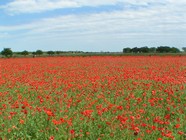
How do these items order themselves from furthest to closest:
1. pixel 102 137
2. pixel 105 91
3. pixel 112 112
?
pixel 105 91 < pixel 112 112 < pixel 102 137

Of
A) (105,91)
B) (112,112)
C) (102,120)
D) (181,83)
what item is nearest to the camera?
(102,120)

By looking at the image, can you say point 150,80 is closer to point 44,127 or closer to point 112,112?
point 112,112

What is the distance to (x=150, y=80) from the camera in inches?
581

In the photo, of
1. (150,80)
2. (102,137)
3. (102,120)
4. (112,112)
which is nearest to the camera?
(102,137)

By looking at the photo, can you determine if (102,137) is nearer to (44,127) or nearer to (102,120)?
(102,120)

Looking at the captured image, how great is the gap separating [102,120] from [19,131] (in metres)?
1.60

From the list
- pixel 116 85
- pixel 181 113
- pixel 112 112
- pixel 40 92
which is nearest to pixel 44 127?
pixel 112 112

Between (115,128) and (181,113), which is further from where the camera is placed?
(181,113)

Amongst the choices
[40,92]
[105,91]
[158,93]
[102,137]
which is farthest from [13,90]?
[102,137]

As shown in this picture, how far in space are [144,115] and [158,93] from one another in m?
3.24

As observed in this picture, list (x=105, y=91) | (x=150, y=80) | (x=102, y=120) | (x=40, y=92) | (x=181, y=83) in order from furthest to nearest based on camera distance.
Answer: (x=150, y=80)
(x=181, y=83)
(x=105, y=91)
(x=40, y=92)
(x=102, y=120)

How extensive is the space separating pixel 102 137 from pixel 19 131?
1553 millimetres

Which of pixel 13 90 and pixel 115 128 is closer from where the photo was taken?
pixel 115 128

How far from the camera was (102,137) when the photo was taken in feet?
20.8
